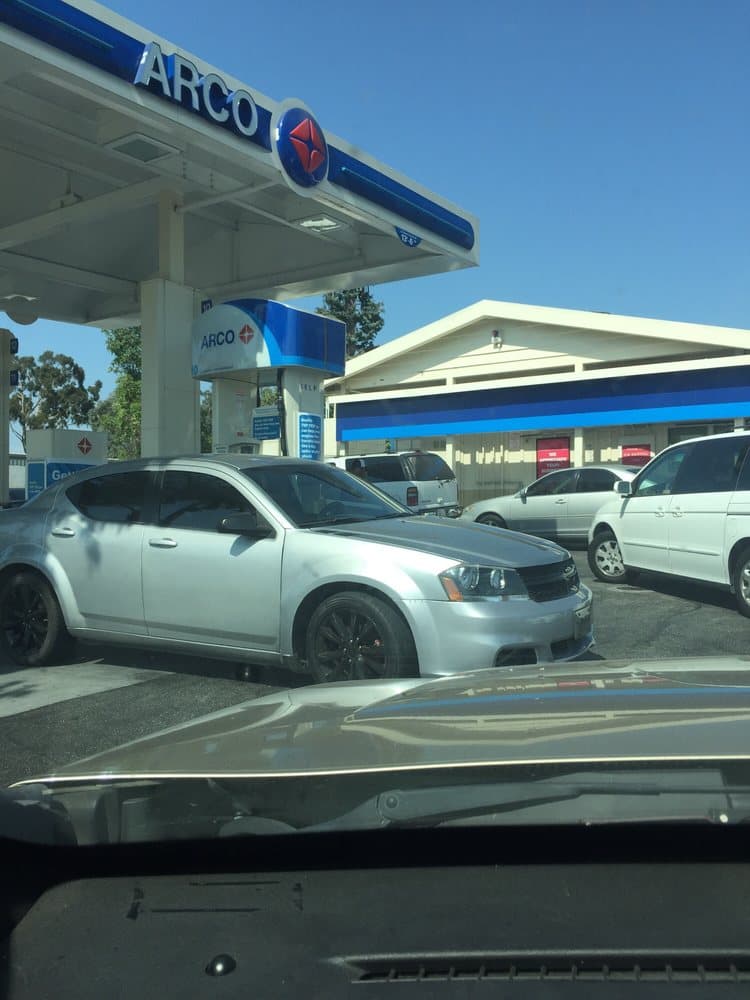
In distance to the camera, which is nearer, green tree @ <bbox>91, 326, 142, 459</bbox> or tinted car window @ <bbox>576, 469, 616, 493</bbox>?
tinted car window @ <bbox>576, 469, 616, 493</bbox>

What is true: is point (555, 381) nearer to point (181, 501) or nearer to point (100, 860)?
point (181, 501)

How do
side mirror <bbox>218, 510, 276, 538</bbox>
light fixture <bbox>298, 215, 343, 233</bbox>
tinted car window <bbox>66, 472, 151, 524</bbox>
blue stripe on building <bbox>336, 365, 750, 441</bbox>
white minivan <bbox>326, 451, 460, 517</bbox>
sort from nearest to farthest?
side mirror <bbox>218, 510, 276, 538</bbox>, tinted car window <bbox>66, 472, 151, 524</bbox>, light fixture <bbox>298, 215, 343, 233</bbox>, white minivan <bbox>326, 451, 460, 517</bbox>, blue stripe on building <bbox>336, 365, 750, 441</bbox>

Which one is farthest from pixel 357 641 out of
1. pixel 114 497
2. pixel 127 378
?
pixel 127 378

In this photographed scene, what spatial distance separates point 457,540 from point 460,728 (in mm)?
3444

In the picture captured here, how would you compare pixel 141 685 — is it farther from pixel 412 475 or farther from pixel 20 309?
pixel 412 475

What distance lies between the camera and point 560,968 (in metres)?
1.49

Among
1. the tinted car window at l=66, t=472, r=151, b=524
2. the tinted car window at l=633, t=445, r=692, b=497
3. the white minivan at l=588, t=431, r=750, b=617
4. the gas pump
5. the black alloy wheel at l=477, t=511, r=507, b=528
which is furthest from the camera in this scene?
the black alloy wheel at l=477, t=511, r=507, b=528

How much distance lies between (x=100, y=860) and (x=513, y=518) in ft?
48.8

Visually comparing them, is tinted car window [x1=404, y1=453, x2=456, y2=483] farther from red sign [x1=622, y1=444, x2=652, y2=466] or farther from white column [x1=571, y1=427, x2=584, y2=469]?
red sign [x1=622, y1=444, x2=652, y2=466]

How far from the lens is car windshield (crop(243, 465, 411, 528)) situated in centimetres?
624

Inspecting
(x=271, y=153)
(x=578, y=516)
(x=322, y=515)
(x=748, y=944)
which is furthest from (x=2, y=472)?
(x=748, y=944)

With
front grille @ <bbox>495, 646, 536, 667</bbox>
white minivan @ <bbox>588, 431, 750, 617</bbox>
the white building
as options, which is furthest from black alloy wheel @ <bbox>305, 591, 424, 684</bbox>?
the white building

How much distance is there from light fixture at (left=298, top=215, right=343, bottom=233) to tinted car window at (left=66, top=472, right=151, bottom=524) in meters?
6.10

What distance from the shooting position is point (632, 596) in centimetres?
1023
